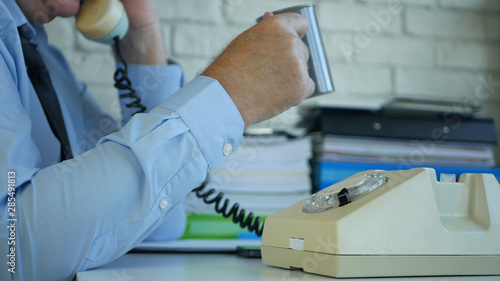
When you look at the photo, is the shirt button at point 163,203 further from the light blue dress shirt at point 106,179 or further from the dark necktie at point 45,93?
the dark necktie at point 45,93

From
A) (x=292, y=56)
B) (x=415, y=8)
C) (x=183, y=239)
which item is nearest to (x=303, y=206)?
(x=292, y=56)

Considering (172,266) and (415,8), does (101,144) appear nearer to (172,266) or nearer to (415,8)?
(172,266)

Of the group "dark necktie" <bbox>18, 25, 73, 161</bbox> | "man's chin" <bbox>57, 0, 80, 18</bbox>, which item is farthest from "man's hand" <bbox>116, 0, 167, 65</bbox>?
"dark necktie" <bbox>18, 25, 73, 161</bbox>

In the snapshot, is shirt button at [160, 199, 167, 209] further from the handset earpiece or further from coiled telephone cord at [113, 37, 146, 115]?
the handset earpiece

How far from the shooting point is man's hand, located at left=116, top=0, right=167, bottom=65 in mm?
1214

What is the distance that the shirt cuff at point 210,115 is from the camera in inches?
28.3

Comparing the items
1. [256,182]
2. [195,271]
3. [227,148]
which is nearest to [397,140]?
[256,182]

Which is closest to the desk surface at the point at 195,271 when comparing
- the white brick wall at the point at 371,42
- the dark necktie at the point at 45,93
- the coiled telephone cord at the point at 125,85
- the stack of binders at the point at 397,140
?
the dark necktie at the point at 45,93

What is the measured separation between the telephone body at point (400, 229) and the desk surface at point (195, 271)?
0.06 ft

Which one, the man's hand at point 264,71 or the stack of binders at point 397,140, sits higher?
the man's hand at point 264,71

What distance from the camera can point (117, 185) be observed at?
0.67 meters

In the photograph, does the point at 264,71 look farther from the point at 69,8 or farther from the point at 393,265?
the point at 69,8

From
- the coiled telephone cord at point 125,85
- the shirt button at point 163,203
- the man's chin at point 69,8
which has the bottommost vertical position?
the shirt button at point 163,203

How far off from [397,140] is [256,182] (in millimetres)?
373
